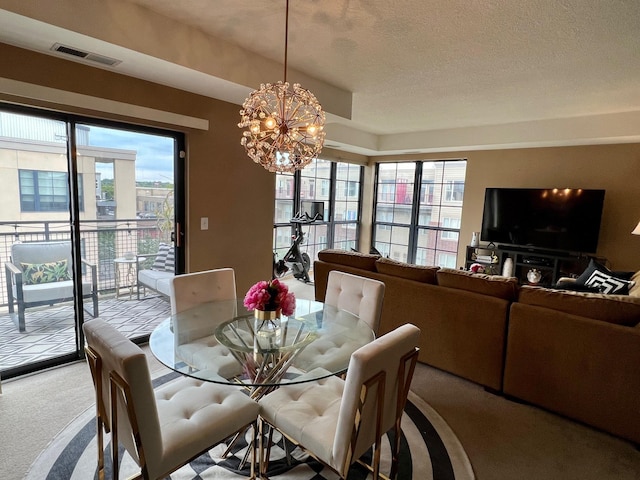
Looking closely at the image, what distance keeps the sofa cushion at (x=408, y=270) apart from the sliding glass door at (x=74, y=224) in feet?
6.53

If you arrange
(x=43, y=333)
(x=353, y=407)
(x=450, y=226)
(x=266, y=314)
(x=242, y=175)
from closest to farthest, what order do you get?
1. (x=353, y=407)
2. (x=266, y=314)
3. (x=43, y=333)
4. (x=242, y=175)
5. (x=450, y=226)

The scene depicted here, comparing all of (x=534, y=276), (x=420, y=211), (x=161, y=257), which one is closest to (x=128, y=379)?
(x=161, y=257)

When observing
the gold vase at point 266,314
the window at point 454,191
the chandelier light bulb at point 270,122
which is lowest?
the gold vase at point 266,314

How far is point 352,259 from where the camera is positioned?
346cm

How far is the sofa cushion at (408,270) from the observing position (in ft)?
9.77

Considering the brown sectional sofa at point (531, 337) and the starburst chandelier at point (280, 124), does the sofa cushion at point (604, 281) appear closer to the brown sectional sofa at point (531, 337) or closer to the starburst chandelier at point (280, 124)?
the brown sectional sofa at point (531, 337)

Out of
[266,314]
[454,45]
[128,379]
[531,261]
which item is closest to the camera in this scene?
[128,379]

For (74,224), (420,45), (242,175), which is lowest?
(74,224)

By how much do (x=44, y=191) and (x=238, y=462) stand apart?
244 centimetres

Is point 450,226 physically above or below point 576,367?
above

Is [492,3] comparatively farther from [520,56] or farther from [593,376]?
[593,376]

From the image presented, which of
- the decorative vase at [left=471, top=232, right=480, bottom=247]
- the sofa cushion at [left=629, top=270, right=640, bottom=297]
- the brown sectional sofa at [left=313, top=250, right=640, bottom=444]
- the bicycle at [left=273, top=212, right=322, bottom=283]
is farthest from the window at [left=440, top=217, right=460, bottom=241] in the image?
the brown sectional sofa at [left=313, top=250, right=640, bottom=444]

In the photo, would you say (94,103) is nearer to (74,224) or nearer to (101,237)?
(74,224)

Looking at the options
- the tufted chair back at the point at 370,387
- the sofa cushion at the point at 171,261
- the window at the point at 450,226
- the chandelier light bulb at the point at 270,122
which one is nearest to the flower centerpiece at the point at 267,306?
the tufted chair back at the point at 370,387
